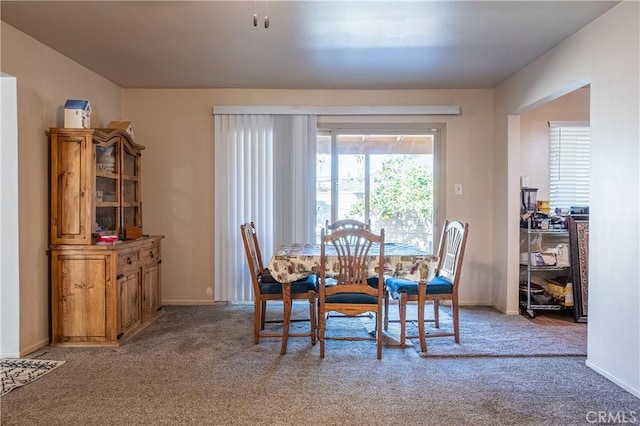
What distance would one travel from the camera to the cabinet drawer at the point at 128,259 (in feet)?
11.0

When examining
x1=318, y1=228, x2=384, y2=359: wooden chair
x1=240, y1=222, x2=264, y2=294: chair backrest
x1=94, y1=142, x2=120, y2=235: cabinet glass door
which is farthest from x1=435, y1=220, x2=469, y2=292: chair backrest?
x1=94, y1=142, x2=120, y2=235: cabinet glass door

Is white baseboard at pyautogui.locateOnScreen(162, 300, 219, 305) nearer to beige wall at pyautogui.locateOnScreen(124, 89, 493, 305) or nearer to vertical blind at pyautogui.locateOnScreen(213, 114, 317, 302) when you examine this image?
beige wall at pyautogui.locateOnScreen(124, 89, 493, 305)

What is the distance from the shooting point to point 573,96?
4512 mm

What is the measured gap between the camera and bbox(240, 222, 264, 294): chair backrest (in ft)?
10.5

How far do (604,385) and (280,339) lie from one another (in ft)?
7.55

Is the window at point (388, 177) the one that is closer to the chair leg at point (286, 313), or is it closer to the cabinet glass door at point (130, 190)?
the chair leg at point (286, 313)

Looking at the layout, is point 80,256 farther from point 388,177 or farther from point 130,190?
point 388,177

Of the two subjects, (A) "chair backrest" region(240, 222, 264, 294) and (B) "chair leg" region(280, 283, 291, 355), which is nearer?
(B) "chair leg" region(280, 283, 291, 355)

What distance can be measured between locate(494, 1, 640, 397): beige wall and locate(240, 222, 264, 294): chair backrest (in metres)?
2.47

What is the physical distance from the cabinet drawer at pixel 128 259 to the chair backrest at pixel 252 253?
3.30ft

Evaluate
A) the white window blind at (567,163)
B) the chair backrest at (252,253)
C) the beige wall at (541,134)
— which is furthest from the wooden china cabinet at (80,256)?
the white window blind at (567,163)

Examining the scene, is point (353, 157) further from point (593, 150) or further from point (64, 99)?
point (64, 99)

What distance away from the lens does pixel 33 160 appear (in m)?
3.12

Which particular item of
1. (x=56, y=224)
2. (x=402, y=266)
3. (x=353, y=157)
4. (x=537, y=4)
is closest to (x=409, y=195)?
(x=353, y=157)
